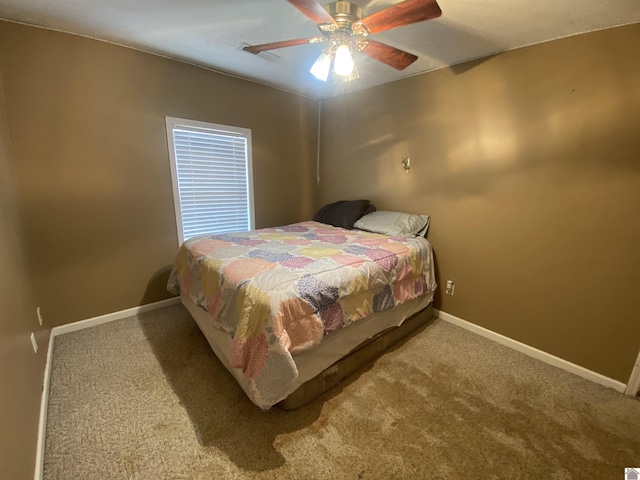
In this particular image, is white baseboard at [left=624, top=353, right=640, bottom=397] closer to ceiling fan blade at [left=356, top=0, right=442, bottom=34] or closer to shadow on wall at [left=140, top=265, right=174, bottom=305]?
ceiling fan blade at [left=356, top=0, right=442, bottom=34]

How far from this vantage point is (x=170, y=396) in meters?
1.71

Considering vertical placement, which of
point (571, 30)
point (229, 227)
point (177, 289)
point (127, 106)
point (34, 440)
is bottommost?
point (34, 440)

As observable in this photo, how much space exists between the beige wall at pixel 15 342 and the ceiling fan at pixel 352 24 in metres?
1.81

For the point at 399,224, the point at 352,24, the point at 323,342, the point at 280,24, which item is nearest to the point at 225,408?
the point at 323,342

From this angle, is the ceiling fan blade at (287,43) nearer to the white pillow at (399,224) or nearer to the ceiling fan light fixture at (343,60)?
the ceiling fan light fixture at (343,60)

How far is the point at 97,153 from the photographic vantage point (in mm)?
2318

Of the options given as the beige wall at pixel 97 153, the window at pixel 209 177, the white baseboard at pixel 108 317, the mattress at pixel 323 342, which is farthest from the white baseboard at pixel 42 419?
the window at pixel 209 177

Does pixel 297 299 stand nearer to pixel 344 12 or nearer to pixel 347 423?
pixel 347 423

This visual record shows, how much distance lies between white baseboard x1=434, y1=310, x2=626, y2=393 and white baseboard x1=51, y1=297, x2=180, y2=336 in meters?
2.81

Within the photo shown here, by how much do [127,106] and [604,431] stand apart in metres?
4.07

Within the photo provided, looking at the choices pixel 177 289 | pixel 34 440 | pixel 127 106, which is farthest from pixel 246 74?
pixel 34 440

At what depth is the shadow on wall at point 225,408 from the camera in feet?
4.60

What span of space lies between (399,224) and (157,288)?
8.30 feet

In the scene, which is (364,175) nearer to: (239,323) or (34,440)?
Result: (239,323)
